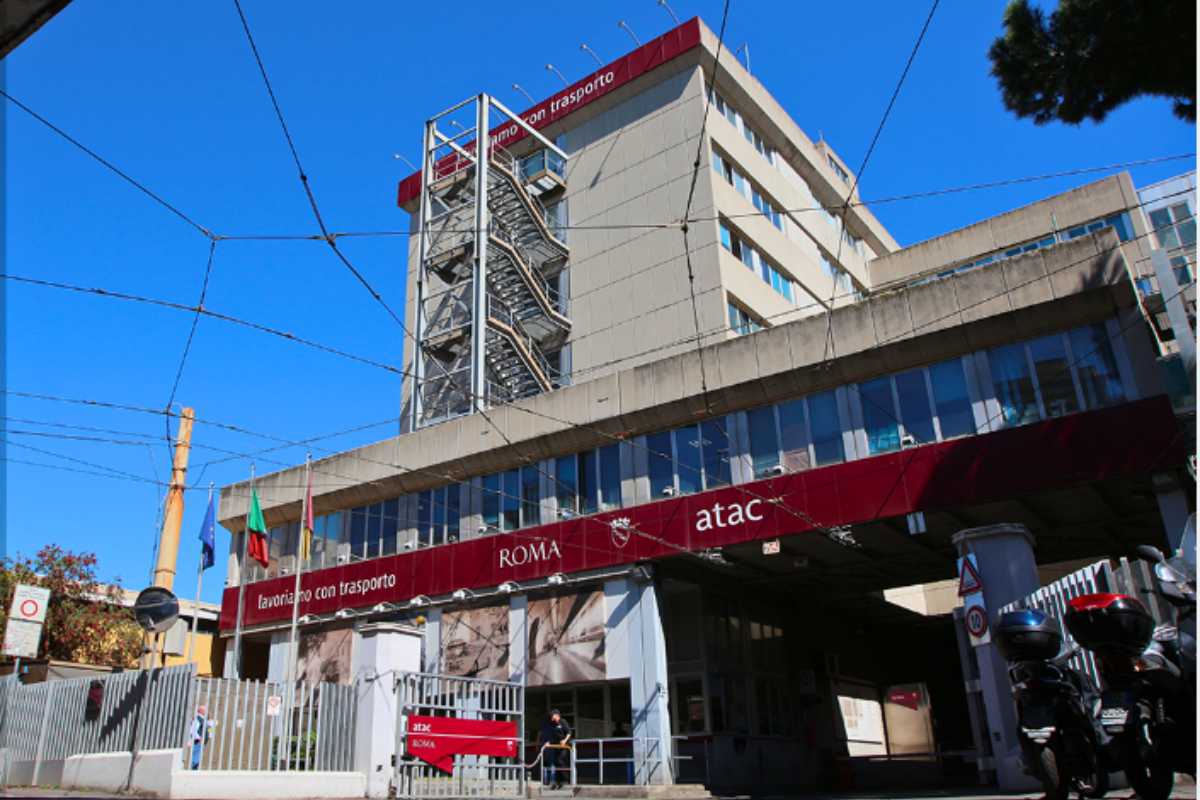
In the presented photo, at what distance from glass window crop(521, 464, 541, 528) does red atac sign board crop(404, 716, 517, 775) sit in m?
10.8

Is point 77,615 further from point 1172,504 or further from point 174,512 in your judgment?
point 1172,504

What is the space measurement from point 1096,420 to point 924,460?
336 cm

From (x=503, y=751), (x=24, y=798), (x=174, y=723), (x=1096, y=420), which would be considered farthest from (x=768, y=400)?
(x=24, y=798)

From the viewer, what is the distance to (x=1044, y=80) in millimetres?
Answer: 15852

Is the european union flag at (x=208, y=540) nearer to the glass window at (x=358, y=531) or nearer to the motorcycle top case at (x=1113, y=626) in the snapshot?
the glass window at (x=358, y=531)

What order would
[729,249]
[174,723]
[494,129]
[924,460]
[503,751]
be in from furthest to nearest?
[494,129] < [729,249] < [924,460] < [503,751] < [174,723]

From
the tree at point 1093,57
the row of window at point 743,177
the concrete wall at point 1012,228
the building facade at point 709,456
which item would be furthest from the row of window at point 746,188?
the tree at point 1093,57

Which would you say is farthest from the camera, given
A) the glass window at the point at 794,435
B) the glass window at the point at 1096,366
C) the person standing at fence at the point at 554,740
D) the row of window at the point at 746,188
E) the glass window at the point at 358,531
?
the row of window at the point at 746,188

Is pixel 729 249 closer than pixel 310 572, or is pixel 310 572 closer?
pixel 310 572

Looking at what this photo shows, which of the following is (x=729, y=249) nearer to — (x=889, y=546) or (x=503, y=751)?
(x=889, y=546)

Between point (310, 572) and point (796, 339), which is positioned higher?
point (796, 339)

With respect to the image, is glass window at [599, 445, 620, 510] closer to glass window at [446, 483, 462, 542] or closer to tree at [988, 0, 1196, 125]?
glass window at [446, 483, 462, 542]

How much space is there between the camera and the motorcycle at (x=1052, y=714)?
19.9 ft

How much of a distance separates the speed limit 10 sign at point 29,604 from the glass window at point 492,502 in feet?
38.2
